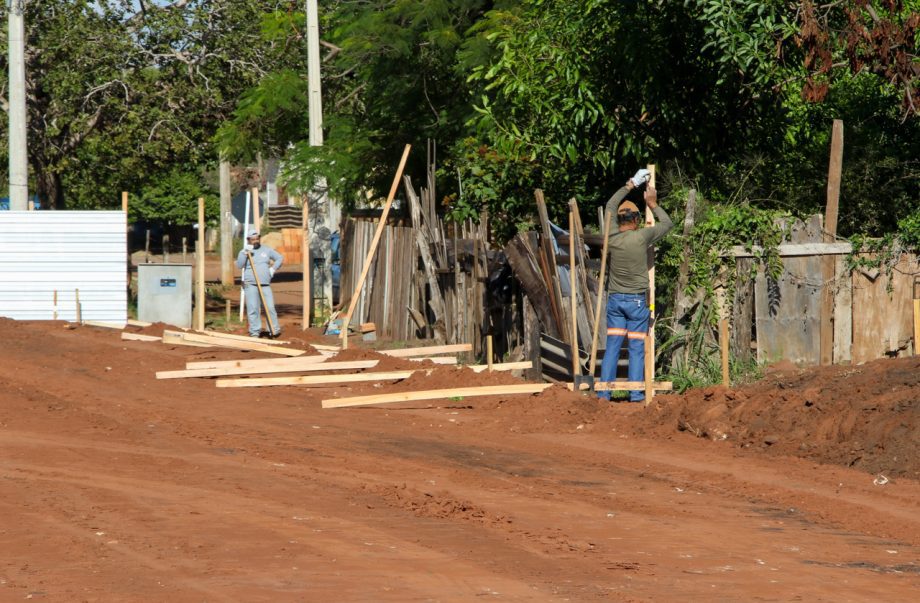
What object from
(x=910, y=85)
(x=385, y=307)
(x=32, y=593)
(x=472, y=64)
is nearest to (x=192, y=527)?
(x=32, y=593)

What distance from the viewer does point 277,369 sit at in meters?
15.2

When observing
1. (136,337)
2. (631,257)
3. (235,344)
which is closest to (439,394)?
(631,257)

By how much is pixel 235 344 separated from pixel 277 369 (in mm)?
2098

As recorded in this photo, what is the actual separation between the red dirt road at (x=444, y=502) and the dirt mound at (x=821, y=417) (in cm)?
3

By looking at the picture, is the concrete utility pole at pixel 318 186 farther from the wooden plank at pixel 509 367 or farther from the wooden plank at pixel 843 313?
the wooden plank at pixel 843 313

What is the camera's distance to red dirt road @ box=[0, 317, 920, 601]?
638 cm

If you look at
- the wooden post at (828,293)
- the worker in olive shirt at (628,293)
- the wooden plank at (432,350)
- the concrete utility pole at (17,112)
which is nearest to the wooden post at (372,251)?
the wooden plank at (432,350)

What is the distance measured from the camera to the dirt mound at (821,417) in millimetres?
9766

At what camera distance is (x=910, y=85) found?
14359 mm

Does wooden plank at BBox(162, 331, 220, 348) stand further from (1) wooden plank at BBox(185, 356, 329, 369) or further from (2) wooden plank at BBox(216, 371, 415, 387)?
(2) wooden plank at BBox(216, 371, 415, 387)

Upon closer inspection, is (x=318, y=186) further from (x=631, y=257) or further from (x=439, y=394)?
(x=631, y=257)

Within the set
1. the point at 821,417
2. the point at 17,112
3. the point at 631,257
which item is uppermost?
the point at 17,112

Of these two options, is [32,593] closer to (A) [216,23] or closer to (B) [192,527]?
(B) [192,527]

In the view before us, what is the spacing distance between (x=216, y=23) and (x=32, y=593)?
78.6 feet
